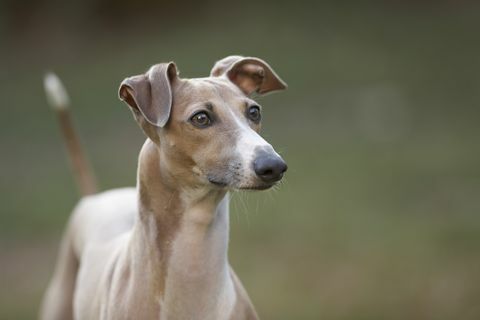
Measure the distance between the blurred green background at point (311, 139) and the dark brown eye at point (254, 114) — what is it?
1.70 ft

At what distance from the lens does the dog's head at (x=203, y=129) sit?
468cm

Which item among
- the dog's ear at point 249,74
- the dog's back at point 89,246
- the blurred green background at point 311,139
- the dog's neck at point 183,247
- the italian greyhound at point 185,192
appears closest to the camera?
the italian greyhound at point 185,192

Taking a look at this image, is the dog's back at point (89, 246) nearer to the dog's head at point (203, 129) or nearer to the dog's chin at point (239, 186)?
the dog's head at point (203, 129)

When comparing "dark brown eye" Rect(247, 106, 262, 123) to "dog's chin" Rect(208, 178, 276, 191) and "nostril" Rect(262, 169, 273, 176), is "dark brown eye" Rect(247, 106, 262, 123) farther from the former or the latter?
"nostril" Rect(262, 169, 273, 176)

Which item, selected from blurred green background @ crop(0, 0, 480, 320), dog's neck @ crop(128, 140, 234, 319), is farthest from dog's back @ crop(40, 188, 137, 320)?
blurred green background @ crop(0, 0, 480, 320)

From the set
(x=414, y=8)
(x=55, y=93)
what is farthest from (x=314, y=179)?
(x=414, y=8)

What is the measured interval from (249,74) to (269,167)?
1.35 m

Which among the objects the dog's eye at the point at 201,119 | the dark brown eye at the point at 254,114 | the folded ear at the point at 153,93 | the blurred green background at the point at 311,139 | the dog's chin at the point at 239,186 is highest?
the folded ear at the point at 153,93

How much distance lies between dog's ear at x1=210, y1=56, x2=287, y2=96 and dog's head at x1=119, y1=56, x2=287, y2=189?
0.38m

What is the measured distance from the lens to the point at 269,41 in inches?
906

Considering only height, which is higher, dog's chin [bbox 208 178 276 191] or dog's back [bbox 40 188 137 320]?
dog's chin [bbox 208 178 276 191]

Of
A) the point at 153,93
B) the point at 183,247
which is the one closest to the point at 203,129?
the point at 153,93

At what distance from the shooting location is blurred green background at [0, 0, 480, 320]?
424 inches

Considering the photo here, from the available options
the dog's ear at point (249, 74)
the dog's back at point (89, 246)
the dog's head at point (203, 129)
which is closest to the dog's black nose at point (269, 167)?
the dog's head at point (203, 129)
